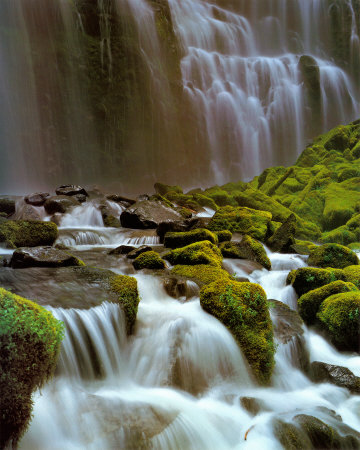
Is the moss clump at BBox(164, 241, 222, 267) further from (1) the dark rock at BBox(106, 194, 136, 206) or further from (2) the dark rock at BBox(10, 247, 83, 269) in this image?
(1) the dark rock at BBox(106, 194, 136, 206)

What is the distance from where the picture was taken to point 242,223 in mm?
8047

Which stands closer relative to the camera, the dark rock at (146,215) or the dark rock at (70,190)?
the dark rock at (146,215)

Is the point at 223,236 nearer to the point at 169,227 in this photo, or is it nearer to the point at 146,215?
the point at 169,227

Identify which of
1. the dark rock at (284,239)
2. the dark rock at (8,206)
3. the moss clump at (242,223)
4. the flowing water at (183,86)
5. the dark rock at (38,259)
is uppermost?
the flowing water at (183,86)

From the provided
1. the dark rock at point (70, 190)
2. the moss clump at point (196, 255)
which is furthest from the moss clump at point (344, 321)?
the dark rock at point (70, 190)

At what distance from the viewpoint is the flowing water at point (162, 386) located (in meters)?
2.16

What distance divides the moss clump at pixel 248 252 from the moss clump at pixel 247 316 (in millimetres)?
2534

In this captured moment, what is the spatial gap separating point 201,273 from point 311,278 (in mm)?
1781

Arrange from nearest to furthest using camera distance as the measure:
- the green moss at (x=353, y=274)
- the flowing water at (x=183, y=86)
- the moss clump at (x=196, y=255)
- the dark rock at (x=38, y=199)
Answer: the green moss at (x=353, y=274)
the moss clump at (x=196, y=255)
the dark rock at (x=38, y=199)
the flowing water at (x=183, y=86)

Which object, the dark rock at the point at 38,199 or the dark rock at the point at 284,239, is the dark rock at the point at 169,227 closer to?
the dark rock at the point at 284,239

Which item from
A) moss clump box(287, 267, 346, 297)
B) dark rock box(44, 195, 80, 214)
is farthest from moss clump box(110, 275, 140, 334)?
dark rock box(44, 195, 80, 214)

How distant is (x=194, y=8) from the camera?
9852mm

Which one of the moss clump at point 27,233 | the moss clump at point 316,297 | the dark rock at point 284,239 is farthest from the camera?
the dark rock at point 284,239

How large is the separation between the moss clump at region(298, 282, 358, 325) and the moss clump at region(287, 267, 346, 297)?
0.34 metres
